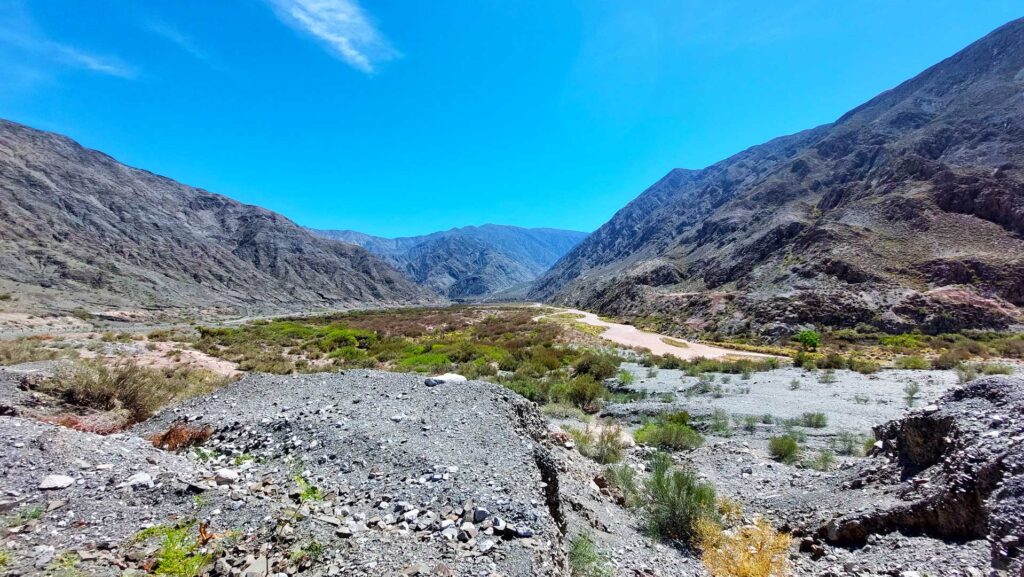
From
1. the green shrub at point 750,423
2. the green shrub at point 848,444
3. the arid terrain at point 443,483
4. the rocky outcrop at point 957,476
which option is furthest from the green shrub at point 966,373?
Answer: the rocky outcrop at point 957,476

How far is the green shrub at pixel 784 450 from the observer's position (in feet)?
30.2

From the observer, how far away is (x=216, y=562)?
323 cm

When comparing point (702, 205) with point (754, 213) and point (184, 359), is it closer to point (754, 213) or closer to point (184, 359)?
point (754, 213)

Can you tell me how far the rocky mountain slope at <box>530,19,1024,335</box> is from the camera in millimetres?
33094

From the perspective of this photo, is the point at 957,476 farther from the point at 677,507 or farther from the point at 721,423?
the point at 721,423

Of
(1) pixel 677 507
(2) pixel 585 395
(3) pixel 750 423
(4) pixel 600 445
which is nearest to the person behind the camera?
(1) pixel 677 507

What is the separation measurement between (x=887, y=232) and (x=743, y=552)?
5201 cm

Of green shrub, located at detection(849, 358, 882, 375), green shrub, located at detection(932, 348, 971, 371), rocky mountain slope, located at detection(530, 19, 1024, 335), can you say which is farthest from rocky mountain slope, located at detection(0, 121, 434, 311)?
green shrub, located at detection(932, 348, 971, 371)

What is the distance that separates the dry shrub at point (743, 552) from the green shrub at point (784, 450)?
15.0 feet

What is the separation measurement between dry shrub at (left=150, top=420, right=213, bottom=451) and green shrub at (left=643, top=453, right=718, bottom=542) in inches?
278

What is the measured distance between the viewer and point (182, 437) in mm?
6312

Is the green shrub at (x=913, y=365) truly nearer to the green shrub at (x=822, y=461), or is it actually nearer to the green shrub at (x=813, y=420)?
the green shrub at (x=813, y=420)

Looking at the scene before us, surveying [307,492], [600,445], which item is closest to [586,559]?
[307,492]

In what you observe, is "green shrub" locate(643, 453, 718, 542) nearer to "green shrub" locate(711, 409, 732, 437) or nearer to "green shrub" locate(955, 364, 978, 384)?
"green shrub" locate(711, 409, 732, 437)
